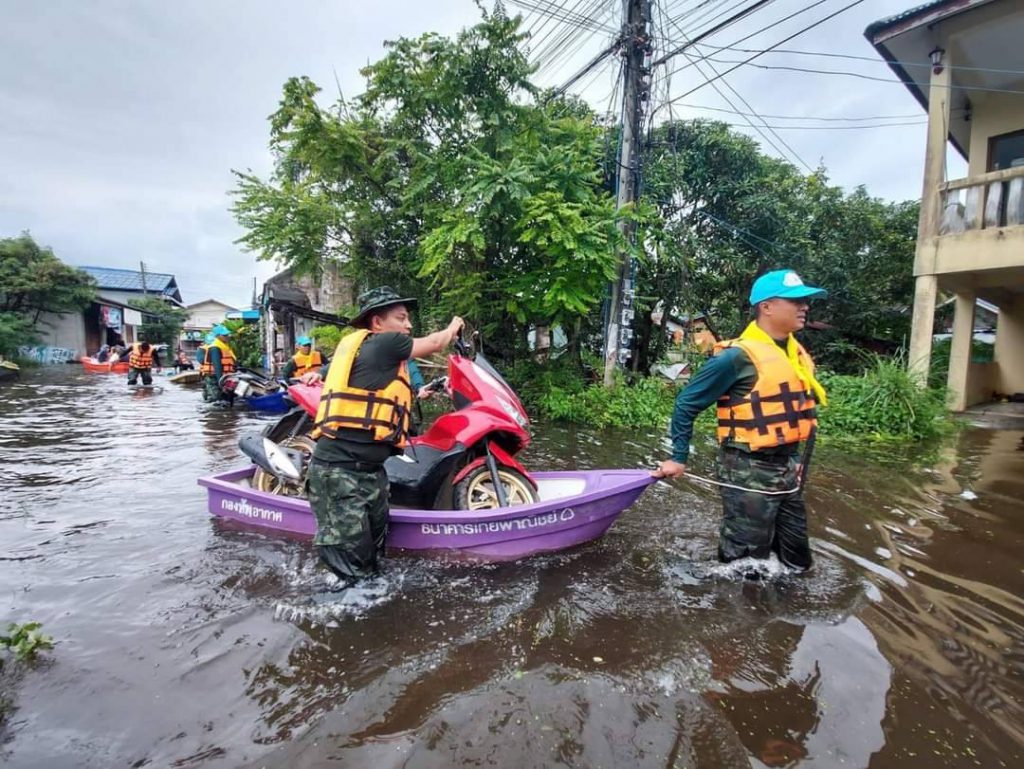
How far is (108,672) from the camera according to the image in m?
2.49

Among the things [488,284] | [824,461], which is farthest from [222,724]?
[488,284]

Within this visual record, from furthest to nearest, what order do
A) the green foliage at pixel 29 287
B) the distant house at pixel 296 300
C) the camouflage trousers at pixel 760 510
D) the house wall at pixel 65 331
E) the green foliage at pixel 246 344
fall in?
the house wall at pixel 65 331
the green foliage at pixel 246 344
the green foliage at pixel 29 287
the distant house at pixel 296 300
the camouflage trousers at pixel 760 510

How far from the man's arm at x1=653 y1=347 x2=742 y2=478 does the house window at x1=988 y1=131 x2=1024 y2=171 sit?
1078 cm

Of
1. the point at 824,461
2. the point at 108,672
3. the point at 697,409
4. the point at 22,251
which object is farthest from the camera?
the point at 22,251

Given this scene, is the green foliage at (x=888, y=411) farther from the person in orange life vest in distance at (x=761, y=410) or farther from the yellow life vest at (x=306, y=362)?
the yellow life vest at (x=306, y=362)

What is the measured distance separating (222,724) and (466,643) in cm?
108

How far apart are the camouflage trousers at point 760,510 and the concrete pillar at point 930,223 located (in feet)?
Result: 24.3

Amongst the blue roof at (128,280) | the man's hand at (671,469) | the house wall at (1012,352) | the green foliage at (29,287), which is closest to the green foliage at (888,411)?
the house wall at (1012,352)

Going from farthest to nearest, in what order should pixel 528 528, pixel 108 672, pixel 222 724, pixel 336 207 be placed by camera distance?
pixel 336 207 → pixel 528 528 → pixel 108 672 → pixel 222 724

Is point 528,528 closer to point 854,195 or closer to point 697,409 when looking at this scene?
point 697,409

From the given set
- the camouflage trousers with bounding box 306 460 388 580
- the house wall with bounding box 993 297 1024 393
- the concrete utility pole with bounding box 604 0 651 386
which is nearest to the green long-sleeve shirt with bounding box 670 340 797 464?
the camouflage trousers with bounding box 306 460 388 580

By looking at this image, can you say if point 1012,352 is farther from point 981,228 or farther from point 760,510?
point 760,510

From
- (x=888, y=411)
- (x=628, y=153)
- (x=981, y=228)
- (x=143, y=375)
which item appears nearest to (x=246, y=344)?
(x=143, y=375)

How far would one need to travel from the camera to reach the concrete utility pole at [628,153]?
955 cm
